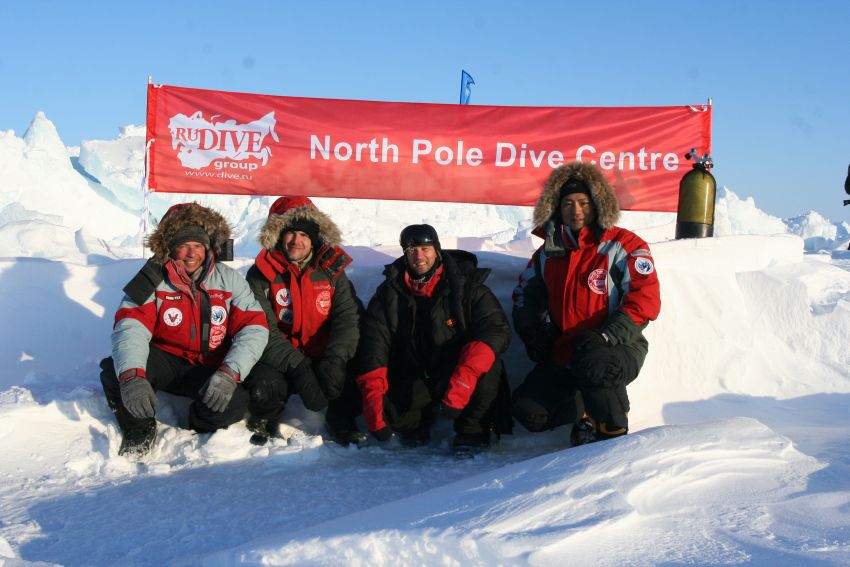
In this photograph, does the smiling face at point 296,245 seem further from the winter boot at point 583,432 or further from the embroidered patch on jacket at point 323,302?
the winter boot at point 583,432

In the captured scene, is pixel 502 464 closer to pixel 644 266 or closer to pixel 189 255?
pixel 644 266

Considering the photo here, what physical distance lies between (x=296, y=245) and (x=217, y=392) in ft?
2.85

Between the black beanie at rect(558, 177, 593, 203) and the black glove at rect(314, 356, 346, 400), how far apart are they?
1.36m

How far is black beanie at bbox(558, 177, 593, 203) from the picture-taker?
143 inches

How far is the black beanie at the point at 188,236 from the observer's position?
3.56m

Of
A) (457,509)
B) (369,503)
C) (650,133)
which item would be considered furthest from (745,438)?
(650,133)

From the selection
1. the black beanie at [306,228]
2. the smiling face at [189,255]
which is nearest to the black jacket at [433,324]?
the black beanie at [306,228]

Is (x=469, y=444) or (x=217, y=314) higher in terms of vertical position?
(x=217, y=314)

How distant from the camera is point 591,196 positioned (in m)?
3.61

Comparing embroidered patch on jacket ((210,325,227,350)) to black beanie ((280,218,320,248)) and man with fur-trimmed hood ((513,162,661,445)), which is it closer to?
black beanie ((280,218,320,248))

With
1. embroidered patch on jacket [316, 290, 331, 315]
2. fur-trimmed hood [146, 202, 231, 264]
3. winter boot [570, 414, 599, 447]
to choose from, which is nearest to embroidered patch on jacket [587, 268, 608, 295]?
winter boot [570, 414, 599, 447]

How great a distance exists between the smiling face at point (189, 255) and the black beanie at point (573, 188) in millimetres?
1795

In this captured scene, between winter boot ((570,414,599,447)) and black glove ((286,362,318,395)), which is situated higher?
black glove ((286,362,318,395))

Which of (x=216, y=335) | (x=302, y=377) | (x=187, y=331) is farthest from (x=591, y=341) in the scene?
(x=187, y=331)
